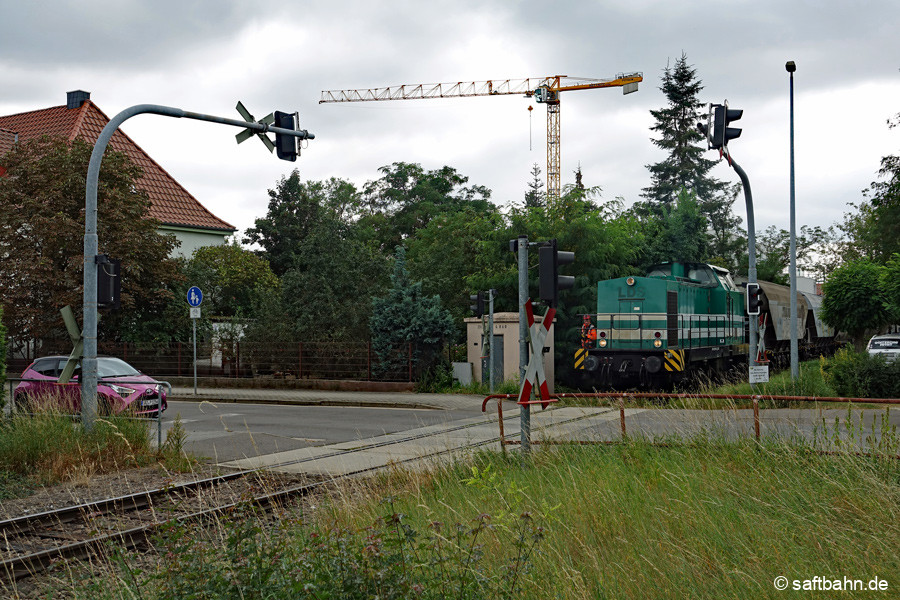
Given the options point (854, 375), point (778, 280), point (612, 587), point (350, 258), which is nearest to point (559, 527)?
point (612, 587)

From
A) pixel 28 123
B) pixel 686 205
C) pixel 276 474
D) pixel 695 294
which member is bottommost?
pixel 276 474

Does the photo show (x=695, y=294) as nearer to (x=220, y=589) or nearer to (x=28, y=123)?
(x=220, y=589)

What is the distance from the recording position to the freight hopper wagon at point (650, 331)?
2211cm

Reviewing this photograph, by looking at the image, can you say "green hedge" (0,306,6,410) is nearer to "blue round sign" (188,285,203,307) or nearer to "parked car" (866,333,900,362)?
"blue round sign" (188,285,203,307)

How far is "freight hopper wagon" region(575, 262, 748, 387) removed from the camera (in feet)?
72.5

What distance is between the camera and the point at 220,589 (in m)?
4.41

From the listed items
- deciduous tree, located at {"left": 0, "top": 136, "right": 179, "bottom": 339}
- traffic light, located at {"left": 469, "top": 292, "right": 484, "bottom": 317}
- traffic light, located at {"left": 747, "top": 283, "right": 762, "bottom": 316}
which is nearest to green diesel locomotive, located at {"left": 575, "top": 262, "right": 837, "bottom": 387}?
traffic light, located at {"left": 747, "top": 283, "right": 762, "bottom": 316}

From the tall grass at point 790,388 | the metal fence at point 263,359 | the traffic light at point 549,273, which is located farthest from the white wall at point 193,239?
the traffic light at point 549,273

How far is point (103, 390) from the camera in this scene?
16.6m

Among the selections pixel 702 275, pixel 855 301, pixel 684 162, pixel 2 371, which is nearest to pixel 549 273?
pixel 2 371

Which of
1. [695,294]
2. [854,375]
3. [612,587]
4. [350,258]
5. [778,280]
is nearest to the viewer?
[612,587]

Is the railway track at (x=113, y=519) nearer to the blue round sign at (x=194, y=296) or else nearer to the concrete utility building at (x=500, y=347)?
the concrete utility building at (x=500, y=347)

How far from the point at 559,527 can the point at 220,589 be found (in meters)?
2.82

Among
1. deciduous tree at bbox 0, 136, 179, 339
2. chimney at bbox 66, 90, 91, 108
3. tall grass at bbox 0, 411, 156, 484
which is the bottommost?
tall grass at bbox 0, 411, 156, 484
